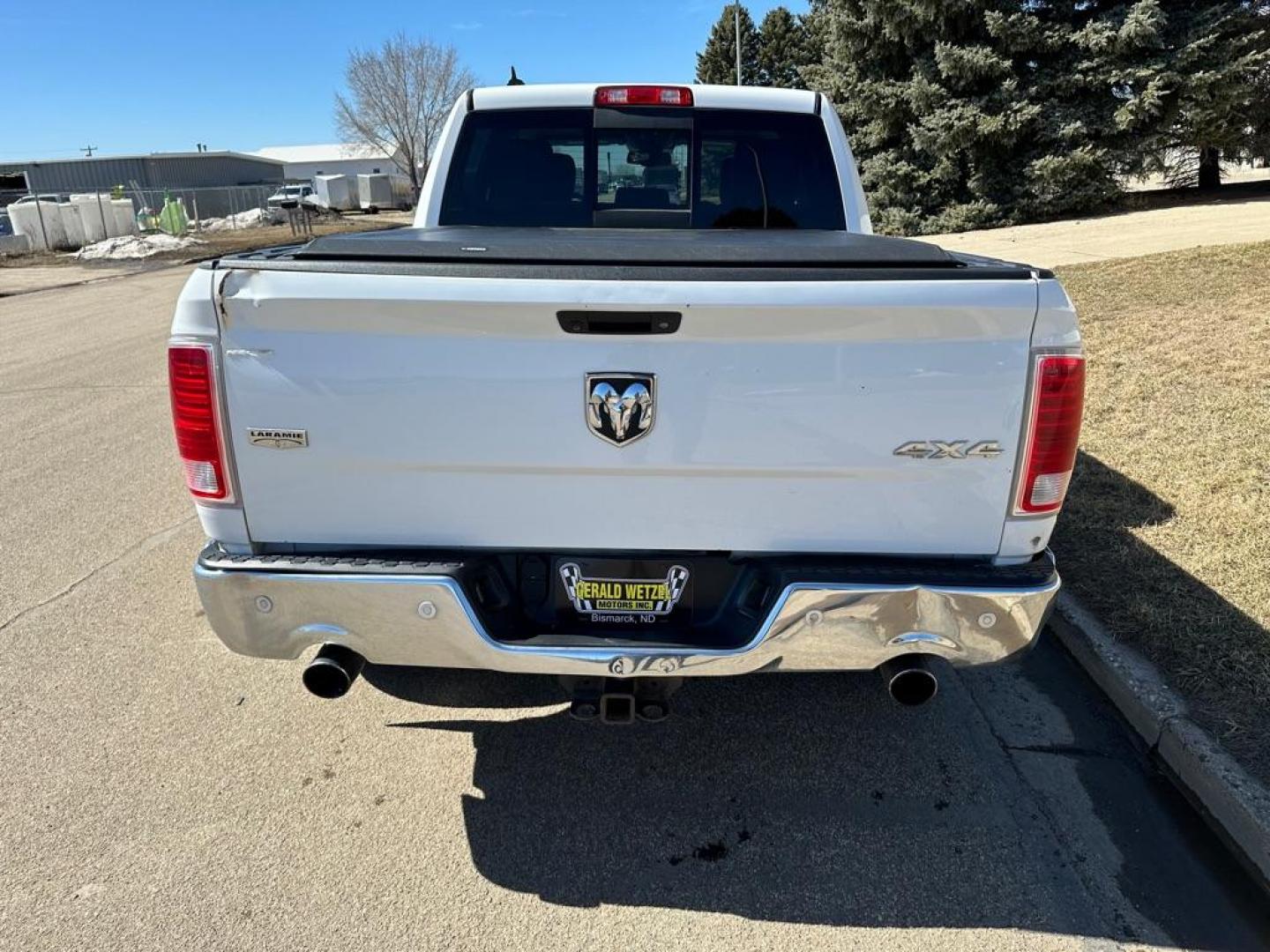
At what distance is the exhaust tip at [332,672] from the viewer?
8.13 feet

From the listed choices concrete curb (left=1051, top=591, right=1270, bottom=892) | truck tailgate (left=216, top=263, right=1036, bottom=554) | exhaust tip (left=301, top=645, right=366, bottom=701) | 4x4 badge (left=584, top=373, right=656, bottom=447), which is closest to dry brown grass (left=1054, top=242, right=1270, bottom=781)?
concrete curb (left=1051, top=591, right=1270, bottom=892)

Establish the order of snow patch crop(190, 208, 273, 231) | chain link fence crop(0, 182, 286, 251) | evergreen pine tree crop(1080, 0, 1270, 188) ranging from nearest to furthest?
evergreen pine tree crop(1080, 0, 1270, 188)
chain link fence crop(0, 182, 286, 251)
snow patch crop(190, 208, 273, 231)

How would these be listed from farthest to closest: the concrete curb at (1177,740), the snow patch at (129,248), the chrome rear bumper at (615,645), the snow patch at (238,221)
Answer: the snow patch at (238,221) < the snow patch at (129,248) < the concrete curb at (1177,740) < the chrome rear bumper at (615,645)

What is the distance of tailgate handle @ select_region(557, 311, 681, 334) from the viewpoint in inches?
86.6

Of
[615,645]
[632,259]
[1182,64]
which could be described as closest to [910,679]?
[615,645]

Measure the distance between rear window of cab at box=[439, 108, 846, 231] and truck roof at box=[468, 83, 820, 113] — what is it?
0.11 ft

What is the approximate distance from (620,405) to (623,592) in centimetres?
56

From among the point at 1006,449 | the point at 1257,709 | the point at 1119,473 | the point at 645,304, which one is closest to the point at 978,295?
the point at 1006,449

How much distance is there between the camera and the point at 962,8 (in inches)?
676

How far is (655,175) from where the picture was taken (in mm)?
4230

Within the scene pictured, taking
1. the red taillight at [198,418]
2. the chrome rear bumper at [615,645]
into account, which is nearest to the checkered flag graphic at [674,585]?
the chrome rear bumper at [615,645]

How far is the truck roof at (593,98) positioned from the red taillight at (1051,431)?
8.08 feet

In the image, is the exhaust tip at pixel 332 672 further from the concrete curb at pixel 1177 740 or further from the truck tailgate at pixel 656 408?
the concrete curb at pixel 1177 740

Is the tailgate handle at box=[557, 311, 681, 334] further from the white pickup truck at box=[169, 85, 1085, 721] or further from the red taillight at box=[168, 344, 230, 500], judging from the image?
the red taillight at box=[168, 344, 230, 500]
